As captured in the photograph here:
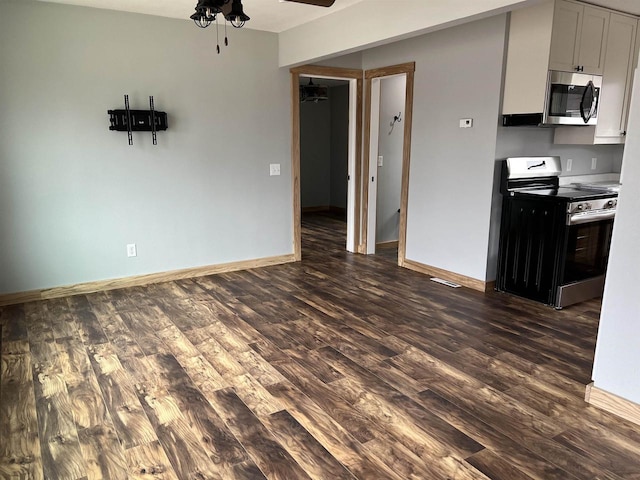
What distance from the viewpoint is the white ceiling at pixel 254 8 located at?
3.90 m

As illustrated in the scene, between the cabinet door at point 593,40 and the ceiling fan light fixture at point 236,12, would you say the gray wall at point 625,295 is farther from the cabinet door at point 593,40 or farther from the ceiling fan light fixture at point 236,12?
the ceiling fan light fixture at point 236,12

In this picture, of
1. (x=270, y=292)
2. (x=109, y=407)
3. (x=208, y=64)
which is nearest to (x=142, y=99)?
(x=208, y=64)

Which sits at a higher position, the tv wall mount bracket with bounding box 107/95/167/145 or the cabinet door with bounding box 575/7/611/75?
the cabinet door with bounding box 575/7/611/75

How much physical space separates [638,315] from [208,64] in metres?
4.19

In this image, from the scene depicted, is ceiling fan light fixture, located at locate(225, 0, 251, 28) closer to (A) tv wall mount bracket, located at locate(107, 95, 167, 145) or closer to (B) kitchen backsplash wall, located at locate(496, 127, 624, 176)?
(A) tv wall mount bracket, located at locate(107, 95, 167, 145)

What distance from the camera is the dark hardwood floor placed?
209 cm

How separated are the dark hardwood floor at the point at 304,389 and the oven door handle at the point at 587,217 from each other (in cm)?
75

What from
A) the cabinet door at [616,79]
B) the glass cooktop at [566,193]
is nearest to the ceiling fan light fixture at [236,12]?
the glass cooktop at [566,193]

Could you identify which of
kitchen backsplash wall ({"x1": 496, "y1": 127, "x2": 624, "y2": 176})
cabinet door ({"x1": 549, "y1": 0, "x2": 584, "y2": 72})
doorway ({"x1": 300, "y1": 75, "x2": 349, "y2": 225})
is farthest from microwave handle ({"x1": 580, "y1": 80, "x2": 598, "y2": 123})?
doorway ({"x1": 300, "y1": 75, "x2": 349, "y2": 225})

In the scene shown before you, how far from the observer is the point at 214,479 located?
1.98 m

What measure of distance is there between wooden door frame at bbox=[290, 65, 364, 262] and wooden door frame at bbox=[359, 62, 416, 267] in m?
0.07

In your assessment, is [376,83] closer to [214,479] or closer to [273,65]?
[273,65]

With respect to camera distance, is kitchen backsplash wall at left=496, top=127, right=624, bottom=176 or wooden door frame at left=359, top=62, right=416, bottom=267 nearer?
kitchen backsplash wall at left=496, top=127, right=624, bottom=176

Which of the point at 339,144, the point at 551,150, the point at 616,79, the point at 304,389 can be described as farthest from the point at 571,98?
the point at 339,144
